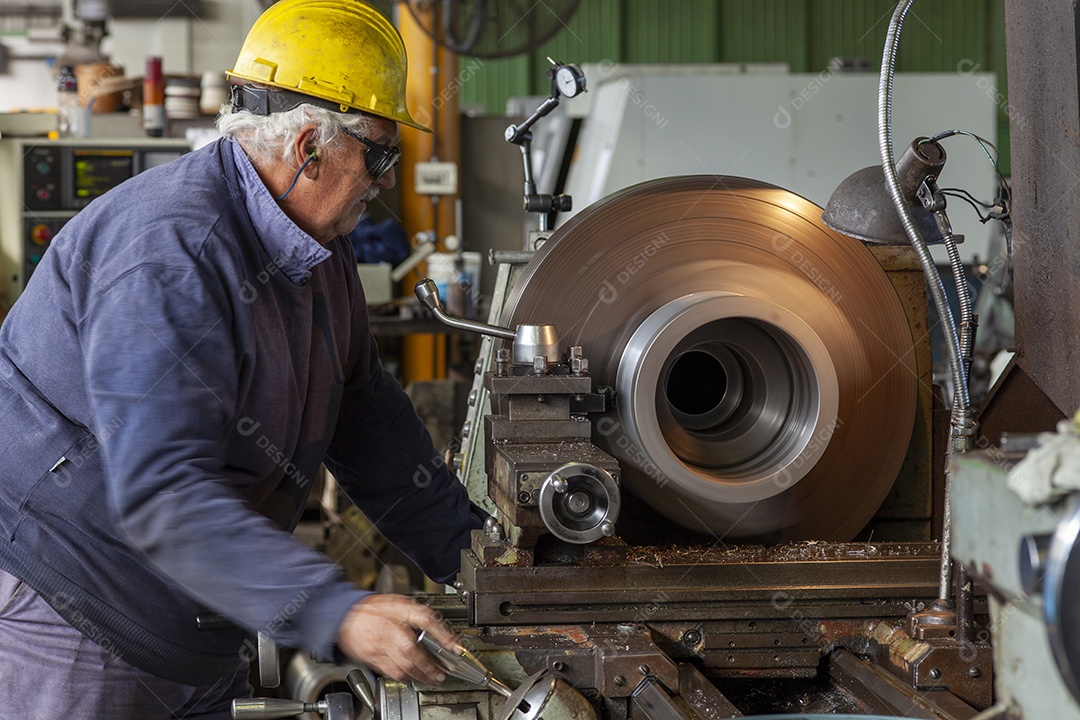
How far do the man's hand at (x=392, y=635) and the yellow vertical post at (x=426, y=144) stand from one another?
3223 millimetres

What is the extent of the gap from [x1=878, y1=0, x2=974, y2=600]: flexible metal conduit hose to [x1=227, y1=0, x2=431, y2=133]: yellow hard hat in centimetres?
54

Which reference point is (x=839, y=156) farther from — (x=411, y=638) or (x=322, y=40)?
(x=411, y=638)

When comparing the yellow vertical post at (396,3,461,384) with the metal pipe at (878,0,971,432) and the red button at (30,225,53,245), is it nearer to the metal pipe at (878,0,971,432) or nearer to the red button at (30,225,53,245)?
the red button at (30,225,53,245)

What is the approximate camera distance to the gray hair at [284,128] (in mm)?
1180

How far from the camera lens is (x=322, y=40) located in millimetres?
1197

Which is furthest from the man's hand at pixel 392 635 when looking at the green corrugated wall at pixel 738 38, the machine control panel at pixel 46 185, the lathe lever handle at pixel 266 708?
the green corrugated wall at pixel 738 38

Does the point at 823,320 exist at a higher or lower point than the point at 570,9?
lower

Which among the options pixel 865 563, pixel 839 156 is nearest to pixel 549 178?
pixel 839 156

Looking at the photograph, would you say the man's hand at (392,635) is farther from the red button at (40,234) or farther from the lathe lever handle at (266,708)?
the red button at (40,234)

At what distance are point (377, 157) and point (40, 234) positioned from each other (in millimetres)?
2574

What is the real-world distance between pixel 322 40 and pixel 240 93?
0.37ft

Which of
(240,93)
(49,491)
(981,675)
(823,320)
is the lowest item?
(981,675)

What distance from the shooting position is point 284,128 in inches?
46.6

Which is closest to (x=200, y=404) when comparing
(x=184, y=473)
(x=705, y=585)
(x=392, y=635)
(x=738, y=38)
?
(x=184, y=473)
